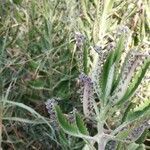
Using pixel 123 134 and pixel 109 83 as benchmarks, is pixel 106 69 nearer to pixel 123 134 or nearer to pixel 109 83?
pixel 109 83

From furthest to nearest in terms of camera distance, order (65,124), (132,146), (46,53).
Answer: (46,53) → (132,146) → (65,124)

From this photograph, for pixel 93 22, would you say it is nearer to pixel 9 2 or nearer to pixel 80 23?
pixel 80 23

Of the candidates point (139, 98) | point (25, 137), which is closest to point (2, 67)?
point (25, 137)

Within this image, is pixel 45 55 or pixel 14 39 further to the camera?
pixel 14 39

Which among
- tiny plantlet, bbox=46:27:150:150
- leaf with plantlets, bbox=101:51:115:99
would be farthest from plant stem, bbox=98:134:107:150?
leaf with plantlets, bbox=101:51:115:99

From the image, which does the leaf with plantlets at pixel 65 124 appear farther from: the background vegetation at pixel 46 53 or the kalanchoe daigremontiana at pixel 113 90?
the background vegetation at pixel 46 53

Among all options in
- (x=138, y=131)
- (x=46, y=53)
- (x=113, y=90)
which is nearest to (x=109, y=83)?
(x=113, y=90)
